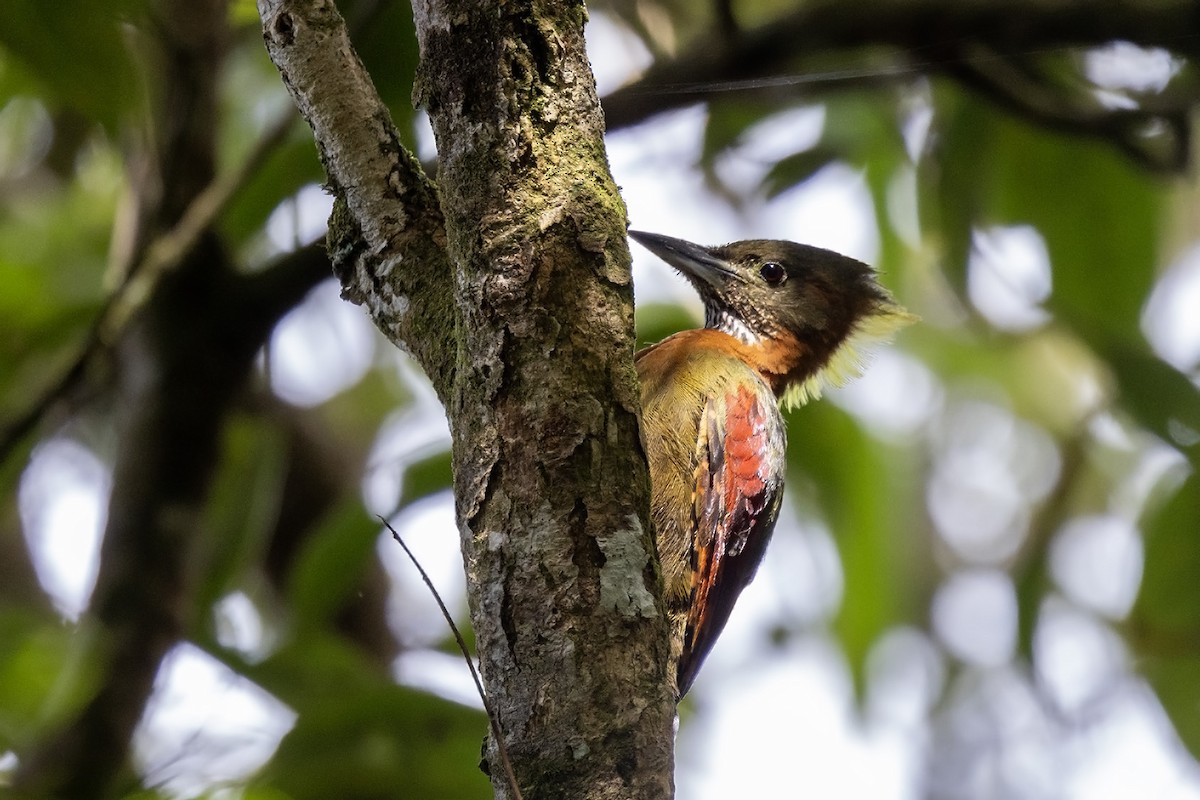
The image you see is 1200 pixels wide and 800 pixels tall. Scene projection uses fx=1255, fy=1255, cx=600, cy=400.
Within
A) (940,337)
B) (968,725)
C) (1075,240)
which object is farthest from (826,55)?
(968,725)

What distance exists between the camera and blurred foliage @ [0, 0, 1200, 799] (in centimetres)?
329

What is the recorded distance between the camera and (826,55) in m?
4.16

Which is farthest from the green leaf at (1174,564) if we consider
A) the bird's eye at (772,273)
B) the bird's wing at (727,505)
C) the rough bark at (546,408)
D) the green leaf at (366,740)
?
the rough bark at (546,408)

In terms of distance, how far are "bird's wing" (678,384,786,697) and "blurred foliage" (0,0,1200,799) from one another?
28.3 inches

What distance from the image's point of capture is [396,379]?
719cm

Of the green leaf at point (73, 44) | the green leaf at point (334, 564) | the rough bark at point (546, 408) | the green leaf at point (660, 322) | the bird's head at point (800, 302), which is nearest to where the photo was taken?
the rough bark at point (546, 408)

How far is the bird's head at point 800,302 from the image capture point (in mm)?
4621

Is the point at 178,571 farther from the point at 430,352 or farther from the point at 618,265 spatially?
the point at 618,265

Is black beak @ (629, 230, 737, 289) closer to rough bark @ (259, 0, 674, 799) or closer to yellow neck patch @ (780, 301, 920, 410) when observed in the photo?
yellow neck patch @ (780, 301, 920, 410)

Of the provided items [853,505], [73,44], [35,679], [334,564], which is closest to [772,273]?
[853,505]

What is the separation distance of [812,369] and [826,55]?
114cm

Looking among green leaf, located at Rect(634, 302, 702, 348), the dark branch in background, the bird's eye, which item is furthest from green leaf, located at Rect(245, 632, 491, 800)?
the bird's eye

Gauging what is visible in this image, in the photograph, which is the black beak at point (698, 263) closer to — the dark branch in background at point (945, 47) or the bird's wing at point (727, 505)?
the dark branch in background at point (945, 47)

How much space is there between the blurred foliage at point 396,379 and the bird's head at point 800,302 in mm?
215
